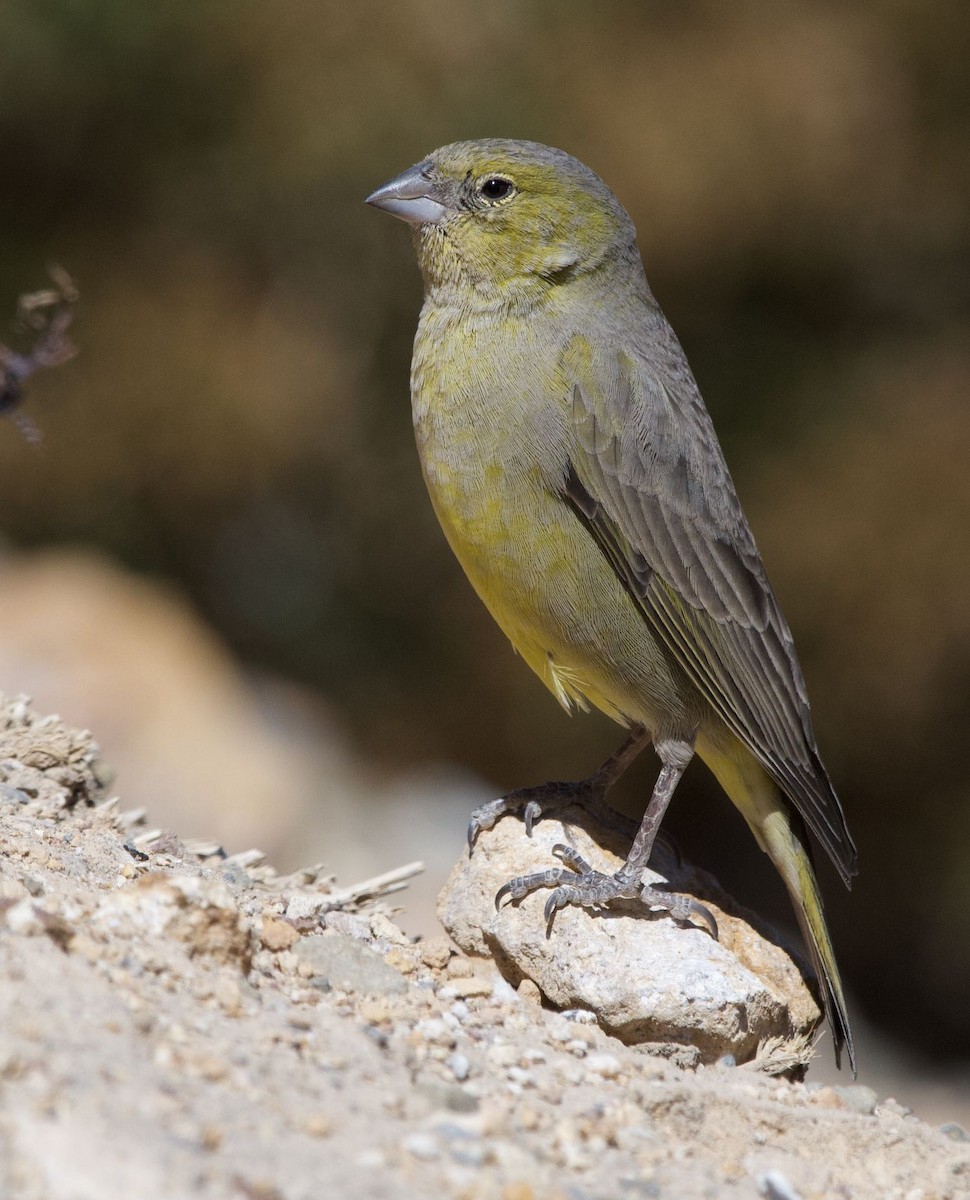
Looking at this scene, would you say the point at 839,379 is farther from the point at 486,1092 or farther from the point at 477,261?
the point at 486,1092

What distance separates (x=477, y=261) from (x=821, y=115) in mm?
5362

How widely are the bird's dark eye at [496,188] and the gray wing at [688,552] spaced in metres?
0.66

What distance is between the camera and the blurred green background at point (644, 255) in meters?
9.45

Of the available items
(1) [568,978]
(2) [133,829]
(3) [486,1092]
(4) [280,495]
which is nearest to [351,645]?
(4) [280,495]

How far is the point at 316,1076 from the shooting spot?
296 centimetres

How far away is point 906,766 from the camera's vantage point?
10.2 m

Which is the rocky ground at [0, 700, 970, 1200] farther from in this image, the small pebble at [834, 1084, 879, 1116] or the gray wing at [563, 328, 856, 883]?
the gray wing at [563, 328, 856, 883]

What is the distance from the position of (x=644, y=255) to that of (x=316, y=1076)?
24.4 ft

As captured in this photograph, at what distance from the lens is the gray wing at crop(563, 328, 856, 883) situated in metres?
4.74

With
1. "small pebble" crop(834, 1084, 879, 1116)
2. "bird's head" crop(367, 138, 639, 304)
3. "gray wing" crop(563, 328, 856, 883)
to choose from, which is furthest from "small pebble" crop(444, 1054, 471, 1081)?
"bird's head" crop(367, 138, 639, 304)

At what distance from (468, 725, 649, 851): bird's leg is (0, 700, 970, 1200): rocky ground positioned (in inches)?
20.2

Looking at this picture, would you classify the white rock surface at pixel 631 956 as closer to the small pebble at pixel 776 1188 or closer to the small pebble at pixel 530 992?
the small pebble at pixel 530 992

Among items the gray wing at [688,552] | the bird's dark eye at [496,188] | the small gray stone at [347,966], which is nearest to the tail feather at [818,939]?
the gray wing at [688,552]

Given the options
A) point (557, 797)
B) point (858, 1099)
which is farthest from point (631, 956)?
point (557, 797)
